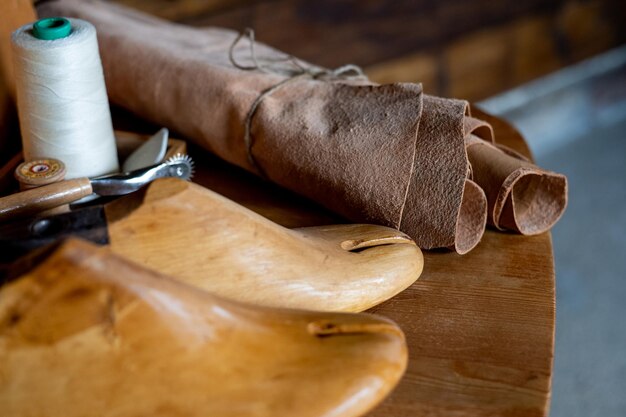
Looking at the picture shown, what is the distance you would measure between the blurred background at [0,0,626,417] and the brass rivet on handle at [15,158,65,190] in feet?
2.64

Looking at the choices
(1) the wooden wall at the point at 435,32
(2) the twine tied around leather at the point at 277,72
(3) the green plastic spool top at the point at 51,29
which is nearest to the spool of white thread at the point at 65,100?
(3) the green plastic spool top at the point at 51,29

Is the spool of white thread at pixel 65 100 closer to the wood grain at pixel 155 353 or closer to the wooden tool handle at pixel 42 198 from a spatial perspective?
the wooden tool handle at pixel 42 198

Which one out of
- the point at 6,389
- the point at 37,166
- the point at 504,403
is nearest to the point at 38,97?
the point at 37,166

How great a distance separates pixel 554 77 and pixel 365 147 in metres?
1.68

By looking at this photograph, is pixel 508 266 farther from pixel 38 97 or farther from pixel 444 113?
pixel 38 97

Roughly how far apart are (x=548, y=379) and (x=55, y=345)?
0.29m

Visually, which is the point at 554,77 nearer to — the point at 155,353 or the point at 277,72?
the point at 277,72

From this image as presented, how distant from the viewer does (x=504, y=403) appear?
464mm

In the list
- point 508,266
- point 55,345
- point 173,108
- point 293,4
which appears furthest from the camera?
point 293,4

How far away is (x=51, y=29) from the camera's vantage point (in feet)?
2.07

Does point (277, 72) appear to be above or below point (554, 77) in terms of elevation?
above

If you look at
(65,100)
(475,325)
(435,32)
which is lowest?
(435,32)

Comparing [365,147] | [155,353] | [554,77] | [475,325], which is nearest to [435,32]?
[554,77]

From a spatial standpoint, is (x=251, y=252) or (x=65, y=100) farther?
(x=65, y=100)
